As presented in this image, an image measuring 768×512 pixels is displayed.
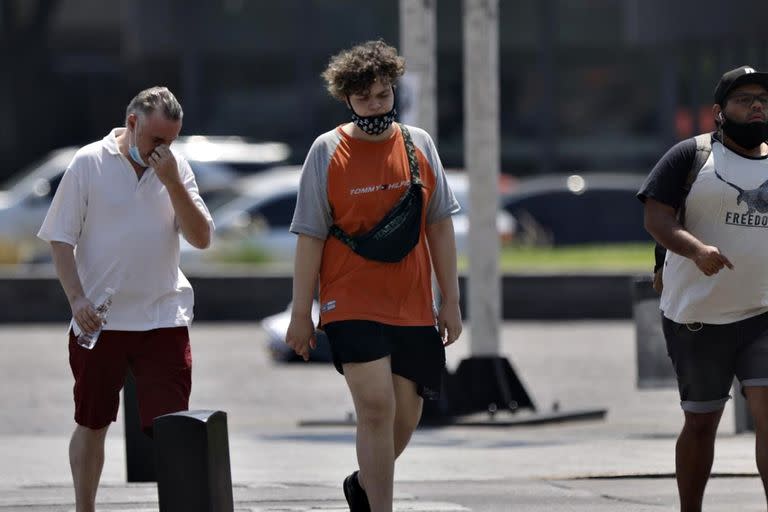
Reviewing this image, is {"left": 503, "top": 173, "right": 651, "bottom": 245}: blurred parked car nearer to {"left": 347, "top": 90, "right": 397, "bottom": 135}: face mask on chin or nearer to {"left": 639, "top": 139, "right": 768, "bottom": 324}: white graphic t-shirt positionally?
{"left": 639, "top": 139, "right": 768, "bottom": 324}: white graphic t-shirt

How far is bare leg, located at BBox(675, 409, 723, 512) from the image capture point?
671cm

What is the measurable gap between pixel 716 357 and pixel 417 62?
17.6 feet

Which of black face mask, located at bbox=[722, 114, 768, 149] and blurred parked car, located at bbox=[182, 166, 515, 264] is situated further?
blurred parked car, located at bbox=[182, 166, 515, 264]

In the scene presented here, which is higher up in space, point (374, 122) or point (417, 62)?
point (374, 122)

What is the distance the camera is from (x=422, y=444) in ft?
34.4

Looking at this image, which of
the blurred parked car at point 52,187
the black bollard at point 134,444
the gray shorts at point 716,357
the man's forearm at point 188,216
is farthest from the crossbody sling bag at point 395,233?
the blurred parked car at point 52,187

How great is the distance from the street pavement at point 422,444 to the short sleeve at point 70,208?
4.81 feet

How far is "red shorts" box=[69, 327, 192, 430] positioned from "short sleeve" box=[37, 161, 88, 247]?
0.40m

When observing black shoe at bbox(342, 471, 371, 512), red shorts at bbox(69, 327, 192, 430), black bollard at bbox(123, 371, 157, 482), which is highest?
red shorts at bbox(69, 327, 192, 430)

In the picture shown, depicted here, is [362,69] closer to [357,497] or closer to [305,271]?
[305,271]

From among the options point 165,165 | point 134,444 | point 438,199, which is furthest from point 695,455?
point 134,444

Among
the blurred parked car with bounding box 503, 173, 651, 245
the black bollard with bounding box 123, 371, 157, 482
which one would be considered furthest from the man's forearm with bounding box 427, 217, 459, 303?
the blurred parked car with bounding box 503, 173, 651, 245

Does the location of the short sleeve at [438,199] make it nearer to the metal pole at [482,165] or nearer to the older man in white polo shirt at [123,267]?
the older man in white polo shirt at [123,267]

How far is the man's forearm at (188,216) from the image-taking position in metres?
6.59
